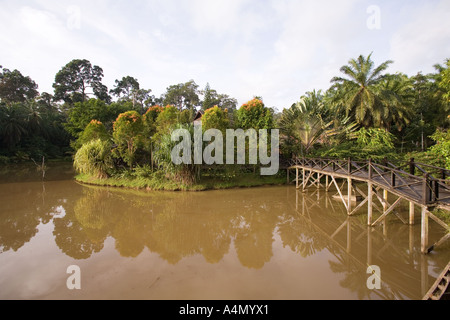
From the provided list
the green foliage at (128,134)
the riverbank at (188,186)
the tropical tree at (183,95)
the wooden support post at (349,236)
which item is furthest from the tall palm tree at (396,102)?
the tropical tree at (183,95)

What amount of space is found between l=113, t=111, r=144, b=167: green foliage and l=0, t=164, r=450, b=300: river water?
18.6 ft

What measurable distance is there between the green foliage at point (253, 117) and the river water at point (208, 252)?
242 inches

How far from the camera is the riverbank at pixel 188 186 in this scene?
14.2m

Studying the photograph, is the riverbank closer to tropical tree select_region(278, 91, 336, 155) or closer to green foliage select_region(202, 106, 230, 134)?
tropical tree select_region(278, 91, 336, 155)

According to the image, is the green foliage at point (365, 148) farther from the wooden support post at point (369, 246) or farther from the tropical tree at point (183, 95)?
the tropical tree at point (183, 95)

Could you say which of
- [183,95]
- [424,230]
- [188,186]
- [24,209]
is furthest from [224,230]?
[183,95]

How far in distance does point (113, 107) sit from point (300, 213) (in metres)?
23.6

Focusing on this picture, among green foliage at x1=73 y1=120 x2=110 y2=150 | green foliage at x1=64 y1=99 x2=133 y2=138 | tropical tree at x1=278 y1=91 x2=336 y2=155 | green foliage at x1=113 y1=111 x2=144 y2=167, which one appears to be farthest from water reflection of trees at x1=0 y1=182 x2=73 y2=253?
tropical tree at x1=278 y1=91 x2=336 y2=155

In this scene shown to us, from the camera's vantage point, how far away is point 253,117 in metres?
15.9

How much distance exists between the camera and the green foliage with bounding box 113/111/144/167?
15719 mm

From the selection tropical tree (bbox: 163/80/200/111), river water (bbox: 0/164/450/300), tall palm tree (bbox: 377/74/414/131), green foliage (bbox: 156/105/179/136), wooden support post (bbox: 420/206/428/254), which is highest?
tropical tree (bbox: 163/80/200/111)

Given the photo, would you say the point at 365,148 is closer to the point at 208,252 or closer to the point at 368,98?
the point at 368,98
